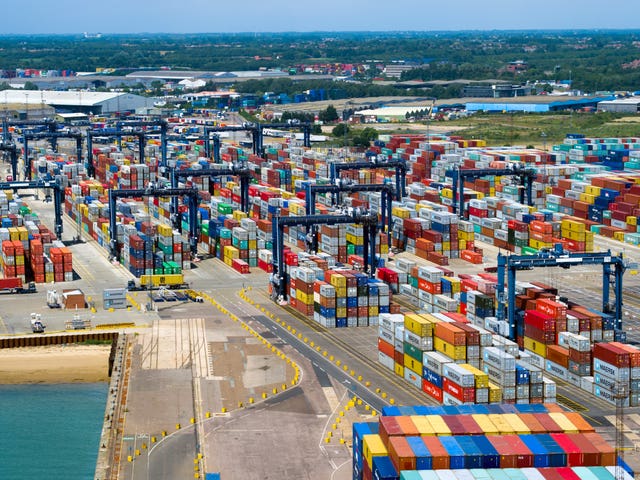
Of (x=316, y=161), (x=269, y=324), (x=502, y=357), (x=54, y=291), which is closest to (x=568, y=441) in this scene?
(x=502, y=357)

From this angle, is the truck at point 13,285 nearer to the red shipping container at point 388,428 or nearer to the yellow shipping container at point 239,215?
the yellow shipping container at point 239,215

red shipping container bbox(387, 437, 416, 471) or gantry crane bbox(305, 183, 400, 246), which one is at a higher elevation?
gantry crane bbox(305, 183, 400, 246)

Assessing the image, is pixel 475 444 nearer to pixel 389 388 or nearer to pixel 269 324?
pixel 389 388

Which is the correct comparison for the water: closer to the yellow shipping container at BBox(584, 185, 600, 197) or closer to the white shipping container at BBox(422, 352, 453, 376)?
the white shipping container at BBox(422, 352, 453, 376)

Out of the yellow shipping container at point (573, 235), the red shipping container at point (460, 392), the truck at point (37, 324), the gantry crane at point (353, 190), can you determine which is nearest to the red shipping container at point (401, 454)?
the red shipping container at point (460, 392)

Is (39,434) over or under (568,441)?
under

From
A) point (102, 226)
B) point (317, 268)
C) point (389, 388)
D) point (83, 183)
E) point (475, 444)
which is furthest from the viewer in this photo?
point (83, 183)

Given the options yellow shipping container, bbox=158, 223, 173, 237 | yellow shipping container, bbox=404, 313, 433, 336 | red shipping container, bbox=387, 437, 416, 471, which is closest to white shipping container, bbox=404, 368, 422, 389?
yellow shipping container, bbox=404, 313, 433, 336
